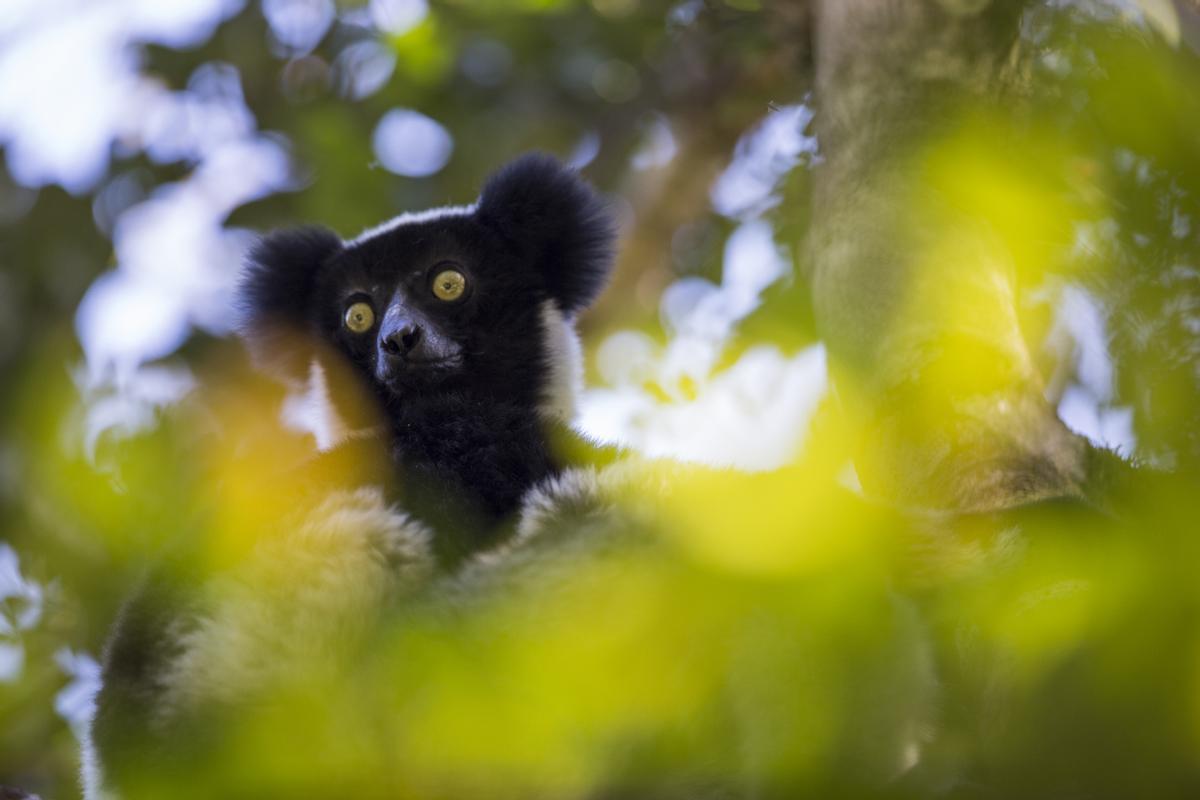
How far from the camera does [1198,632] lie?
1.67m

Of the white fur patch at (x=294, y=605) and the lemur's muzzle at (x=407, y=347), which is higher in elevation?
the lemur's muzzle at (x=407, y=347)

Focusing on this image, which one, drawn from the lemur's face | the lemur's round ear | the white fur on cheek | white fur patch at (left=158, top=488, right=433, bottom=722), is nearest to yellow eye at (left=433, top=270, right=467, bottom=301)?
the lemur's face

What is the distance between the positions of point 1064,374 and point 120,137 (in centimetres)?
383

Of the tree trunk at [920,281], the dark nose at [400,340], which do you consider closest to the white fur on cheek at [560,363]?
the dark nose at [400,340]

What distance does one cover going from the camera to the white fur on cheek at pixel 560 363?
349cm

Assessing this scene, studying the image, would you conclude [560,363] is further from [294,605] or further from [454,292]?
[294,605]

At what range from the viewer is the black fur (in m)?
2.69

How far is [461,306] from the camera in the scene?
3.35 meters

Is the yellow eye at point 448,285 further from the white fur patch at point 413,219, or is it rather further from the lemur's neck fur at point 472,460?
the lemur's neck fur at point 472,460

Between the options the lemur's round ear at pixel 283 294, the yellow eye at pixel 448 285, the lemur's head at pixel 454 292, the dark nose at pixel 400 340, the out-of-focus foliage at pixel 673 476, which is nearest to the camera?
the out-of-focus foliage at pixel 673 476

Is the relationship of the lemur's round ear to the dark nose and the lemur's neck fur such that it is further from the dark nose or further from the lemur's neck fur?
→ the lemur's neck fur

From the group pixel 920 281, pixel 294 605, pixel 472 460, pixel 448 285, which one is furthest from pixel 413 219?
pixel 294 605

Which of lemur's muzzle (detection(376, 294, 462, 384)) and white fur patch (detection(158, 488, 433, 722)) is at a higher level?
lemur's muzzle (detection(376, 294, 462, 384))

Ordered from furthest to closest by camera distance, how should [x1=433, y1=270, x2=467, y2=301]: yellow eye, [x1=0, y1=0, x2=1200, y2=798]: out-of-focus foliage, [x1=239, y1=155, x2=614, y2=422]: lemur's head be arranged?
[x1=433, y1=270, x2=467, y2=301]: yellow eye
[x1=239, y1=155, x2=614, y2=422]: lemur's head
[x1=0, y1=0, x2=1200, y2=798]: out-of-focus foliage
